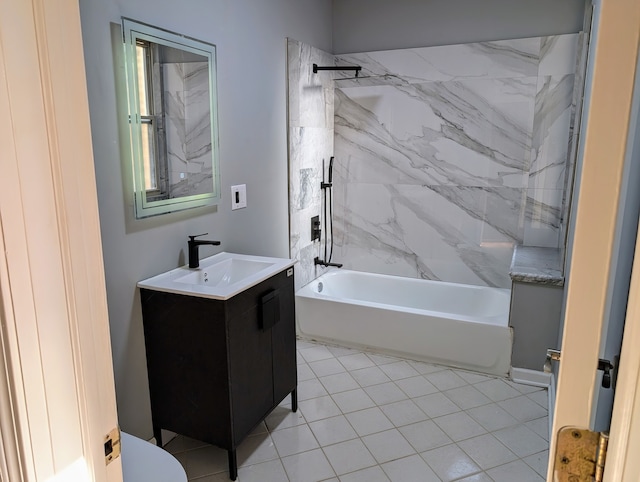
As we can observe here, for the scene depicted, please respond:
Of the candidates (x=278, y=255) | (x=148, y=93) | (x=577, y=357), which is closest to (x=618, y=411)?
(x=577, y=357)

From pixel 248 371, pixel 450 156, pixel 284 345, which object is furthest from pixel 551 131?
pixel 248 371

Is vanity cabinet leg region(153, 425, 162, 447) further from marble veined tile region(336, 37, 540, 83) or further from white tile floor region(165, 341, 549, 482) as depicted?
marble veined tile region(336, 37, 540, 83)

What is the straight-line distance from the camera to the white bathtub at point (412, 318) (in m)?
3.04

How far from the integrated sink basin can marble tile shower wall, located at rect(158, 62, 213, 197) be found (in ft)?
1.23

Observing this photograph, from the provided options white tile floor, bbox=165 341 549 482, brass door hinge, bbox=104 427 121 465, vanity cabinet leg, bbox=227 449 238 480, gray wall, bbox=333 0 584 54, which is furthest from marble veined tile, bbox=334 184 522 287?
brass door hinge, bbox=104 427 121 465

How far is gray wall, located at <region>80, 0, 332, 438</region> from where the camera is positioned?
6.10ft

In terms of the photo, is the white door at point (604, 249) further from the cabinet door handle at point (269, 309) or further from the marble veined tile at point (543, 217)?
the marble veined tile at point (543, 217)

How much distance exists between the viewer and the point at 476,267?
3695 mm

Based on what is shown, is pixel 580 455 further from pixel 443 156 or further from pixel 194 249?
pixel 443 156

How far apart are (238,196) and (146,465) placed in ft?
5.16

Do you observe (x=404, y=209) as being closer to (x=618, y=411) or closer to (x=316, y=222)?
(x=316, y=222)

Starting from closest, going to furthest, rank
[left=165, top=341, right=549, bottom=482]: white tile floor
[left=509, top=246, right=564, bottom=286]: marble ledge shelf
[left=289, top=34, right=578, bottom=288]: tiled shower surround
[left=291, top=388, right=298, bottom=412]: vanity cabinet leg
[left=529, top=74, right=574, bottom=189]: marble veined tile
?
[left=165, top=341, right=549, bottom=482]: white tile floor < [left=291, top=388, right=298, bottom=412]: vanity cabinet leg < [left=509, top=246, right=564, bottom=286]: marble ledge shelf < [left=529, top=74, right=574, bottom=189]: marble veined tile < [left=289, top=34, right=578, bottom=288]: tiled shower surround

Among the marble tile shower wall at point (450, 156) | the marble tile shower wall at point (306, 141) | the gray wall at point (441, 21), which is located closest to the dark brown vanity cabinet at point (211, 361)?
the marble tile shower wall at point (306, 141)

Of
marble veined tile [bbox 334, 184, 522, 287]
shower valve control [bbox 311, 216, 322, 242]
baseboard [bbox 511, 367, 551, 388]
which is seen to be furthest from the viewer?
shower valve control [bbox 311, 216, 322, 242]
